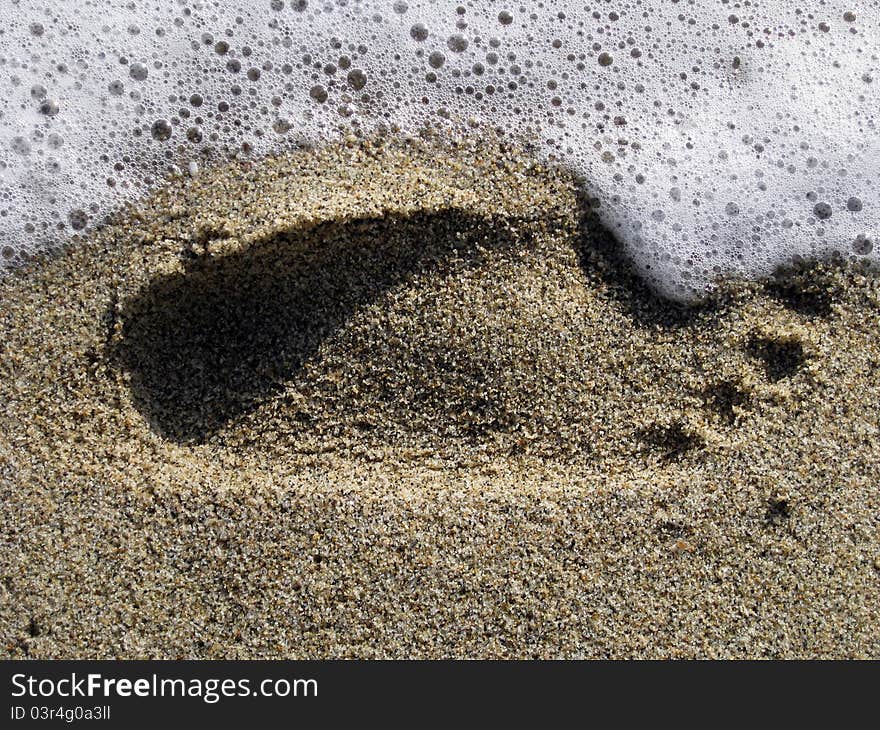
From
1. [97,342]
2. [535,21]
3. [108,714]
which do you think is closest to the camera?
[108,714]

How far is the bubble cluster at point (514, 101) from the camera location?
7.40 feet

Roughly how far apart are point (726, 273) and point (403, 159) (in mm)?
1031

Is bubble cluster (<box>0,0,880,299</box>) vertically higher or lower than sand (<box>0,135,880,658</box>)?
higher

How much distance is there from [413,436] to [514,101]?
3.53 feet

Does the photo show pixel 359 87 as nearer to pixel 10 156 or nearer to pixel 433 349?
pixel 433 349

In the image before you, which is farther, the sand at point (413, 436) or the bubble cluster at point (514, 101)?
the bubble cluster at point (514, 101)

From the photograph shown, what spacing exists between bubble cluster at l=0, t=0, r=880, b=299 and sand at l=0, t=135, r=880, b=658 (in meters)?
0.13

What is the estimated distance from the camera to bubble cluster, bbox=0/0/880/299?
7.40ft

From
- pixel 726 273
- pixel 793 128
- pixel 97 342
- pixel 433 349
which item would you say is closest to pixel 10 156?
pixel 97 342

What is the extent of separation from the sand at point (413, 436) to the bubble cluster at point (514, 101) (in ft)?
0.42

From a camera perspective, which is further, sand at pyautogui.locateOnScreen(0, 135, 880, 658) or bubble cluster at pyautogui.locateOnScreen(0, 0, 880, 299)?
bubble cluster at pyautogui.locateOnScreen(0, 0, 880, 299)

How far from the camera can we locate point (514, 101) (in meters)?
2.35

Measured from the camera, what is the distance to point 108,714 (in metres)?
1.93

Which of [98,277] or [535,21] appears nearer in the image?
[98,277]
